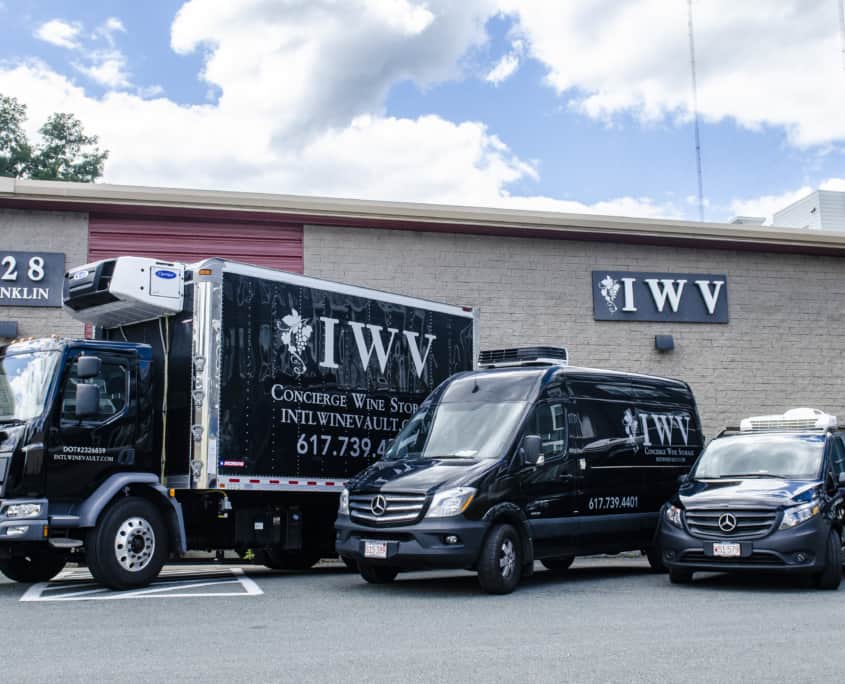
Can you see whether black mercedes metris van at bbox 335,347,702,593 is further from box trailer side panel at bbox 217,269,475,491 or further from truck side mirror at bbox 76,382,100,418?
truck side mirror at bbox 76,382,100,418

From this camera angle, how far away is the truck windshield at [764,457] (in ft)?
40.3

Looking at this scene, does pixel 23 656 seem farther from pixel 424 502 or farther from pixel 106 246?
pixel 106 246

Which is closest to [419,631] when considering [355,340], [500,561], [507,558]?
[500,561]

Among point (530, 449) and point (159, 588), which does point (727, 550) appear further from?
point (159, 588)

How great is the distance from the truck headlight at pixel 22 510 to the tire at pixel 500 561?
175 inches

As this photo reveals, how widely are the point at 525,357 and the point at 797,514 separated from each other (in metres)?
4.22

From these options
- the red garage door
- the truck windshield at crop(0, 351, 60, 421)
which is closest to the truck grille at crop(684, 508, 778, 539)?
the truck windshield at crop(0, 351, 60, 421)

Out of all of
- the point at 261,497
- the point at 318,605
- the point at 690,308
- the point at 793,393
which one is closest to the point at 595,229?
the point at 690,308

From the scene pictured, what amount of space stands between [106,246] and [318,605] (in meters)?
10.4

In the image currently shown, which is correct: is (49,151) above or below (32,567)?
above

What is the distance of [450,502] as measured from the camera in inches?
425

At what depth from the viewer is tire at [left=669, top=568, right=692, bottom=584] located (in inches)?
478

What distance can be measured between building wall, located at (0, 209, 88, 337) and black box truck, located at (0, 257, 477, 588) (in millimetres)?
5429

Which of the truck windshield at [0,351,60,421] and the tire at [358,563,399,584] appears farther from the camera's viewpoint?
the tire at [358,563,399,584]
